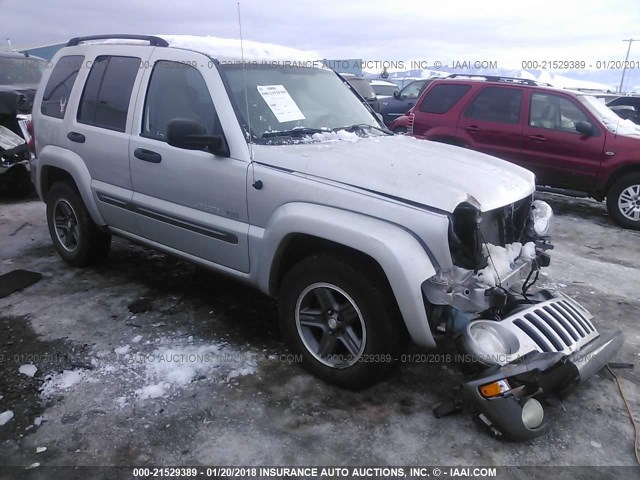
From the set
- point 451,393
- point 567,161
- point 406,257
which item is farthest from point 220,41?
point 567,161

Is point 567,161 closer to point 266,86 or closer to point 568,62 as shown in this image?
point 568,62

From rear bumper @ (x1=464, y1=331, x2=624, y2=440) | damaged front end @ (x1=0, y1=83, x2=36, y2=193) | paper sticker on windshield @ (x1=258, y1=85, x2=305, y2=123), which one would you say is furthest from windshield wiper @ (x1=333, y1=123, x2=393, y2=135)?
damaged front end @ (x1=0, y1=83, x2=36, y2=193)

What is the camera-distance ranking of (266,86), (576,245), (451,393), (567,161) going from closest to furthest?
(451,393) → (266,86) → (576,245) → (567,161)

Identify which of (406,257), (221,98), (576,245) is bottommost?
(576,245)

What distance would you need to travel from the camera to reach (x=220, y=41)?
395cm

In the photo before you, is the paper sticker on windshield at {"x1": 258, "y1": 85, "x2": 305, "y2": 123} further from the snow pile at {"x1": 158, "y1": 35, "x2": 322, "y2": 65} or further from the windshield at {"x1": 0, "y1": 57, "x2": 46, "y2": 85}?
the windshield at {"x1": 0, "y1": 57, "x2": 46, "y2": 85}

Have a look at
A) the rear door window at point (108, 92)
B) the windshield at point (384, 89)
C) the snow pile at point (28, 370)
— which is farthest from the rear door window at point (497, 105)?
the windshield at point (384, 89)

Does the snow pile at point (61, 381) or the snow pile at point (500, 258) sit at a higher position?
the snow pile at point (500, 258)

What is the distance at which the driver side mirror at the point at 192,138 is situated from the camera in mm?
3055

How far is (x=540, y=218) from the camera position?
3.37m

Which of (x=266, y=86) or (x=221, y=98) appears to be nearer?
(x=221, y=98)

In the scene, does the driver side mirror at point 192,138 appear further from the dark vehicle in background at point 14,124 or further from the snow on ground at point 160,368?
the dark vehicle in background at point 14,124

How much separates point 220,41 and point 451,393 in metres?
3.04

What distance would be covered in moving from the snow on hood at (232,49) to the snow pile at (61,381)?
225 centimetres
